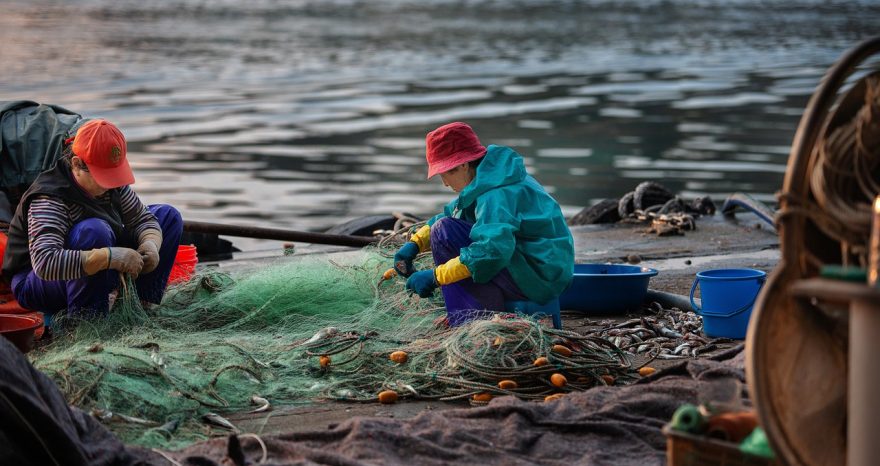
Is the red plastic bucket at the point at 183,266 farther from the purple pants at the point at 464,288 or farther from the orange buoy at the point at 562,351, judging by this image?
the orange buoy at the point at 562,351

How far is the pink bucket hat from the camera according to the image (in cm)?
538

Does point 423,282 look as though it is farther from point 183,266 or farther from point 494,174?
point 183,266

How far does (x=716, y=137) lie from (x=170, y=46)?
72.0 feet

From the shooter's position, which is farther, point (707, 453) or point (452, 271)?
point (452, 271)

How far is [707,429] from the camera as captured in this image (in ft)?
10.4

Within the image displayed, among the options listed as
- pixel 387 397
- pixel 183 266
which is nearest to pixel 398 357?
pixel 387 397

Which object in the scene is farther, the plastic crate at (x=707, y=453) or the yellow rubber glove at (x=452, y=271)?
the yellow rubber glove at (x=452, y=271)

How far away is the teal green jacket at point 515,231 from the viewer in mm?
5254

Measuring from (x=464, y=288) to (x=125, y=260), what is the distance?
1.58 metres

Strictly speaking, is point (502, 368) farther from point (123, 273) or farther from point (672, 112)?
point (672, 112)

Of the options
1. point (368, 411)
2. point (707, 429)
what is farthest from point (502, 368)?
point (707, 429)

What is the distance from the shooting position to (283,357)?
5.22 meters

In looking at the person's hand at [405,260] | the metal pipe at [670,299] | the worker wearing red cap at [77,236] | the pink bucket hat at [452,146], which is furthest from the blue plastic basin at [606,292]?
the worker wearing red cap at [77,236]

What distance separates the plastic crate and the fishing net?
1575mm
